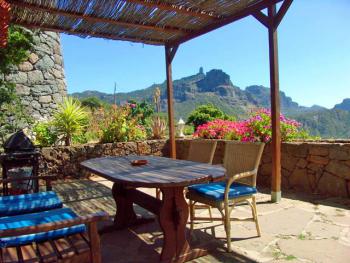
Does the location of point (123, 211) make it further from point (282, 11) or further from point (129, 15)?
point (282, 11)

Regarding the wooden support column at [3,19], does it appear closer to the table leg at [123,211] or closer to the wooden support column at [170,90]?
the table leg at [123,211]

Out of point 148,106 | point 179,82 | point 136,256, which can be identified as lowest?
point 136,256

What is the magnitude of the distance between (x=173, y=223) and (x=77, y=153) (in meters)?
4.11

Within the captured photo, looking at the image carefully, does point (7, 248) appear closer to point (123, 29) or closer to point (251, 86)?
point (123, 29)

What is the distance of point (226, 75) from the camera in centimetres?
5353

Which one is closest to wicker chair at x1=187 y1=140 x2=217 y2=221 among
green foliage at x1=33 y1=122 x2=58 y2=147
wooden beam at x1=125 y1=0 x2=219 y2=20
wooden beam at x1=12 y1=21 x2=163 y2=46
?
wooden beam at x1=125 y1=0 x2=219 y2=20

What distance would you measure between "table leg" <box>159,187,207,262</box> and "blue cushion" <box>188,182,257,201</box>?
34 centimetres

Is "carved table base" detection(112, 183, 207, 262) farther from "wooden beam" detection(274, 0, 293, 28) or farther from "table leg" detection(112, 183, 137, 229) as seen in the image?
"wooden beam" detection(274, 0, 293, 28)

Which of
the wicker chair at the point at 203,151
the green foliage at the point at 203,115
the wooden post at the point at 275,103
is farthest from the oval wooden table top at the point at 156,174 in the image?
the green foliage at the point at 203,115

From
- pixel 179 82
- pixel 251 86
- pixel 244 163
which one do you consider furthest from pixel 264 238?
pixel 251 86

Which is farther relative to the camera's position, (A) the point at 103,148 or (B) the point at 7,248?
(A) the point at 103,148

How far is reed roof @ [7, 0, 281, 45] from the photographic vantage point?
387 centimetres

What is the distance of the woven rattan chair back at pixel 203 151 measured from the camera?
332 centimetres

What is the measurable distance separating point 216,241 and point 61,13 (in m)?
3.31
